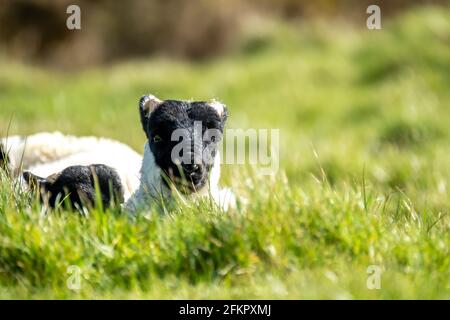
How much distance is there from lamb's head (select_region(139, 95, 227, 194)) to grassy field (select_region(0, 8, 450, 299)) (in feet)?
0.97

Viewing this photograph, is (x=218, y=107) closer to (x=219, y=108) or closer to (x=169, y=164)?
(x=219, y=108)

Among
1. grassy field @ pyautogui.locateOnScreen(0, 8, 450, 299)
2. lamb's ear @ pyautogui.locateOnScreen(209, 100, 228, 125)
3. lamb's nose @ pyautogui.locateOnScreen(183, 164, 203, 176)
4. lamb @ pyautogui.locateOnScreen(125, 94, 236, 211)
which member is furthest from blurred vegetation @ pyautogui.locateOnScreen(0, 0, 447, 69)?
lamb's nose @ pyautogui.locateOnScreen(183, 164, 203, 176)

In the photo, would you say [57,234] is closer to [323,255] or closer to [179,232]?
[179,232]

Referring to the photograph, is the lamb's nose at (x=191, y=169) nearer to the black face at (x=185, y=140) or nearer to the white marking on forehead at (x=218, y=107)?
the black face at (x=185, y=140)

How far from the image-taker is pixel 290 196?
5.09 m

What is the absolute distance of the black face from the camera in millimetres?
5199

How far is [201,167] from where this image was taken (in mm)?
5207

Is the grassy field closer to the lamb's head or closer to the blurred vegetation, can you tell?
the lamb's head

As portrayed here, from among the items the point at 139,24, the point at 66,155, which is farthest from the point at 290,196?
the point at 139,24

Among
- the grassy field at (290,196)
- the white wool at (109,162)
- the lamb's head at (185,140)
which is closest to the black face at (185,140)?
the lamb's head at (185,140)

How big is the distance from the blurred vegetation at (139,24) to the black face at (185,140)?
1297 cm

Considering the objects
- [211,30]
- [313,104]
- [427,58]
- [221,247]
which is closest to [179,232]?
[221,247]

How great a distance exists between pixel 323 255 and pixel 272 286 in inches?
16.6

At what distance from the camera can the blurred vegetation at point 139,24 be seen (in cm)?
1966
